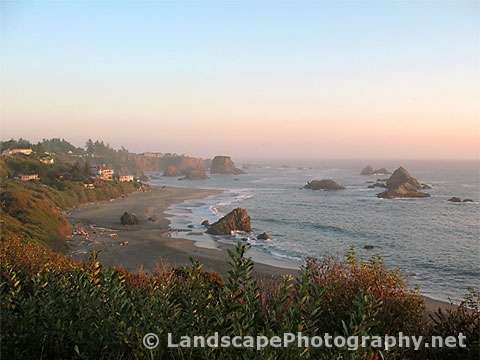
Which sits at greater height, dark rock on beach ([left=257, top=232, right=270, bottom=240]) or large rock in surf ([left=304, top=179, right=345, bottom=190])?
large rock in surf ([left=304, top=179, right=345, bottom=190])

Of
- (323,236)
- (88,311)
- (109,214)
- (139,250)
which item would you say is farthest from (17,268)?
(109,214)

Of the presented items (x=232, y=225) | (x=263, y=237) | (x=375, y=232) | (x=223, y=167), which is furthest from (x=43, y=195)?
(x=223, y=167)

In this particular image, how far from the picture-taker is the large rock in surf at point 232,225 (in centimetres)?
4394

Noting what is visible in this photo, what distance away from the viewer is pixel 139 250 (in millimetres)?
35188

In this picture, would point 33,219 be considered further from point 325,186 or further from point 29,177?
point 325,186

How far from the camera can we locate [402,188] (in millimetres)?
82438

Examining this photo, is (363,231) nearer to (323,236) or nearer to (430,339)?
(323,236)

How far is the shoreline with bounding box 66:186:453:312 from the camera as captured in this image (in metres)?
28.9

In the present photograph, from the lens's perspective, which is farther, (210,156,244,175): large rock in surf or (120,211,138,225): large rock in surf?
(210,156,244,175): large rock in surf

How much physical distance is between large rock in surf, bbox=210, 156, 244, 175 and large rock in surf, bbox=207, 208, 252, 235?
140712 millimetres

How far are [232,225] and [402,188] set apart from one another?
161 feet

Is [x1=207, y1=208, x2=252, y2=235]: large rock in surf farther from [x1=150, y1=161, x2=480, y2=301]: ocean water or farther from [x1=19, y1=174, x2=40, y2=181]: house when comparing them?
[x1=19, y1=174, x2=40, y2=181]: house

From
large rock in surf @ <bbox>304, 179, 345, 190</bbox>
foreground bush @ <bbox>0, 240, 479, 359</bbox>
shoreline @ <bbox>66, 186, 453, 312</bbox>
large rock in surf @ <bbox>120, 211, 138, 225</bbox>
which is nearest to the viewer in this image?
foreground bush @ <bbox>0, 240, 479, 359</bbox>

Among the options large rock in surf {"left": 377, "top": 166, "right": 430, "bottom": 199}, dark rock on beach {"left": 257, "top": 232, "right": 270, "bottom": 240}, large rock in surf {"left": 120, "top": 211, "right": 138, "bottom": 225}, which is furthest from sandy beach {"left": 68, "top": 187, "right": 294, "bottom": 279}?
large rock in surf {"left": 377, "top": 166, "right": 430, "bottom": 199}
